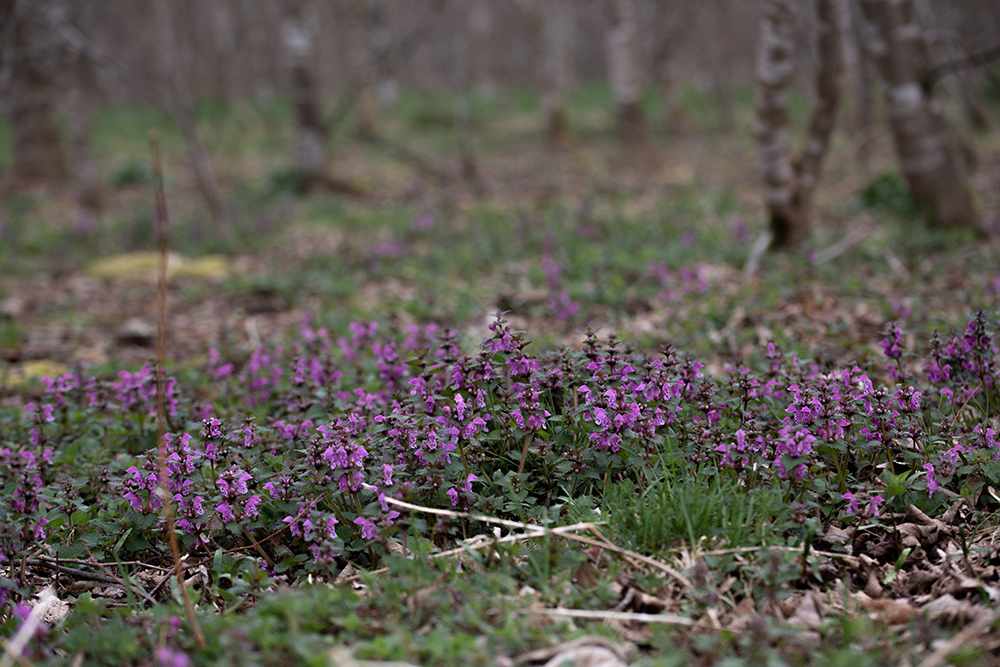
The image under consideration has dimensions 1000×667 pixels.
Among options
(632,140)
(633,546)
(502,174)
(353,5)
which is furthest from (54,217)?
(353,5)

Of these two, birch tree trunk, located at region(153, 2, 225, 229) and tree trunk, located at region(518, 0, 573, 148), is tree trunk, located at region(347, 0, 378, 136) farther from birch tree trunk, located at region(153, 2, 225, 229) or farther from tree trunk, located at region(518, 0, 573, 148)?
birch tree trunk, located at region(153, 2, 225, 229)

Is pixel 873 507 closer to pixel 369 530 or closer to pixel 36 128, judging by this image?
pixel 369 530

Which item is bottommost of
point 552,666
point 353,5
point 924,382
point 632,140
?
point 552,666

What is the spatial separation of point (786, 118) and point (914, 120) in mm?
1139

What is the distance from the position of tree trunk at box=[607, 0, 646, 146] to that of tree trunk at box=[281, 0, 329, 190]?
595 cm

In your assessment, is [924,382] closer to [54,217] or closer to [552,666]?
[552,666]

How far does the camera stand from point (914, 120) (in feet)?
24.6

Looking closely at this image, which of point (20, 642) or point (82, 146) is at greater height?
point (82, 146)

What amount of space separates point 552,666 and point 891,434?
65.6 inches

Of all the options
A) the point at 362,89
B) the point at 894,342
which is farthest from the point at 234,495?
the point at 362,89

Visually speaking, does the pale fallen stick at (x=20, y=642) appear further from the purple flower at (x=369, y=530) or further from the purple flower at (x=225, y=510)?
the purple flower at (x=369, y=530)

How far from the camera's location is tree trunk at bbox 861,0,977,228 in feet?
24.1

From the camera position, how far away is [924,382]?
421 cm

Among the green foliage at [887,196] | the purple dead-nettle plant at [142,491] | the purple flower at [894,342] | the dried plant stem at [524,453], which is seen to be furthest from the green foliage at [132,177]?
the purple flower at [894,342]
